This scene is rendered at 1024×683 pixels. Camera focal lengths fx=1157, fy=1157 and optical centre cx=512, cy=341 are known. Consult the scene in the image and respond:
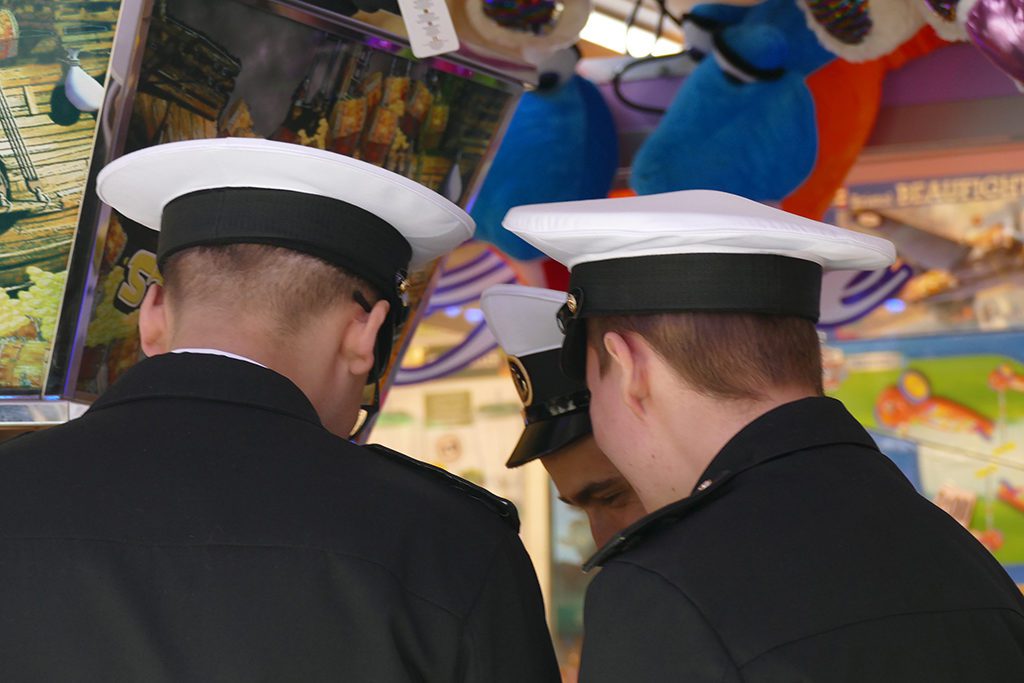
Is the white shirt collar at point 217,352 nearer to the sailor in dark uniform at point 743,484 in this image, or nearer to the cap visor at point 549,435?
the sailor in dark uniform at point 743,484

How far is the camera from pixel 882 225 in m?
3.56

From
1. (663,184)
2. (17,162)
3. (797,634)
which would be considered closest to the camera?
(797,634)

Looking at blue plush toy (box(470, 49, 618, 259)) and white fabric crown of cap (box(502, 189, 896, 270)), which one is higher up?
white fabric crown of cap (box(502, 189, 896, 270))

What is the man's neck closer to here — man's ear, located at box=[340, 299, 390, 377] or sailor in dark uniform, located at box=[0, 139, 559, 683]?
sailor in dark uniform, located at box=[0, 139, 559, 683]

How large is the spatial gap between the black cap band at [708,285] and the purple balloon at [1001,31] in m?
0.54

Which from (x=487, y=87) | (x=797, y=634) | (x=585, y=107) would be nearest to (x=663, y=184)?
(x=585, y=107)

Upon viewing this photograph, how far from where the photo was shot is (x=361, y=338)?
4.90ft

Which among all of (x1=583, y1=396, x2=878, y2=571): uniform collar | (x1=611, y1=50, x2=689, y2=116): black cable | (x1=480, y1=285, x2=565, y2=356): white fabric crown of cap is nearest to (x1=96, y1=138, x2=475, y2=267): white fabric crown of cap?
(x1=480, y1=285, x2=565, y2=356): white fabric crown of cap

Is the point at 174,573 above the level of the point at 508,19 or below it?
below

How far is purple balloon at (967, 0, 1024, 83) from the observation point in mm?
1668

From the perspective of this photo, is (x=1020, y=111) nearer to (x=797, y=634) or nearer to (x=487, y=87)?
(x=487, y=87)

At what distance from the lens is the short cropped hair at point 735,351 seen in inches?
53.2

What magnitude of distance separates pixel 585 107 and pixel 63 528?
1.71 m

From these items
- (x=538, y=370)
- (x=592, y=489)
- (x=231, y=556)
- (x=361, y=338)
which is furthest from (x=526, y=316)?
(x=231, y=556)
